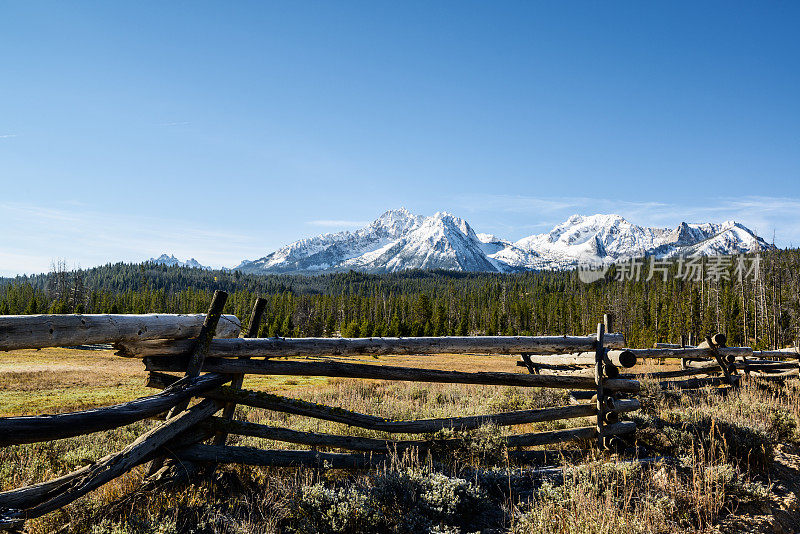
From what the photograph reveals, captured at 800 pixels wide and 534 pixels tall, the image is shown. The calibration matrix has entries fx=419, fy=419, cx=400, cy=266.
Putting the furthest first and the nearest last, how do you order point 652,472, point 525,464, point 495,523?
point 525,464 < point 652,472 < point 495,523

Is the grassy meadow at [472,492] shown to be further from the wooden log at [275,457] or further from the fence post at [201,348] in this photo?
the fence post at [201,348]

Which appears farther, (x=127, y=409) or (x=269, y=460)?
(x=269, y=460)

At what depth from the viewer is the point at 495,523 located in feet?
14.1

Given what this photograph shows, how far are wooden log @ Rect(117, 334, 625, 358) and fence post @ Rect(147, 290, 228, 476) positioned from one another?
0.57 feet

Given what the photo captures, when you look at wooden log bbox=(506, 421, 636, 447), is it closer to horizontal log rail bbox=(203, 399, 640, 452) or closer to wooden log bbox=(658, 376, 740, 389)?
horizontal log rail bbox=(203, 399, 640, 452)

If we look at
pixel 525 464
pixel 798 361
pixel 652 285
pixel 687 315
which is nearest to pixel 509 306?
pixel 652 285

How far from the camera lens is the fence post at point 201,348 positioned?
4.63 meters

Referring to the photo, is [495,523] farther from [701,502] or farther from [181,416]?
[181,416]

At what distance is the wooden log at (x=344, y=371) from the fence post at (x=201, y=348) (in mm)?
183

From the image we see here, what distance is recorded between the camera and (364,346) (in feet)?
18.5

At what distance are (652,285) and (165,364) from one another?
123282 mm

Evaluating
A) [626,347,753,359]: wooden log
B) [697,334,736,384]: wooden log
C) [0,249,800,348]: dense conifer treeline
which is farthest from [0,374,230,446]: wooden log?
[0,249,800,348]: dense conifer treeline

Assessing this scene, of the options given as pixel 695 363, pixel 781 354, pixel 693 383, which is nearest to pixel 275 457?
pixel 693 383

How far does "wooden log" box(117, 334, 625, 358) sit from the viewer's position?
4703 millimetres
